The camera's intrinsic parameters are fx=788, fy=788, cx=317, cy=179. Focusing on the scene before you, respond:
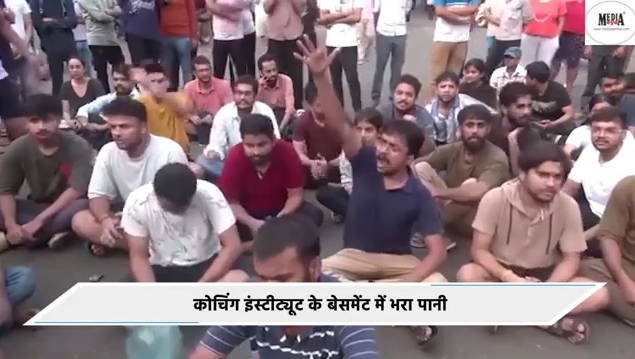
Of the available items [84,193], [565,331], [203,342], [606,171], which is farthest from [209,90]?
[203,342]

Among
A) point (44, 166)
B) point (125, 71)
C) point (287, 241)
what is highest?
point (287, 241)

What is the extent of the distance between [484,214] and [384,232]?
19.7 inches

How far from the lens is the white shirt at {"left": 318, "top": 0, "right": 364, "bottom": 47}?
22.7ft

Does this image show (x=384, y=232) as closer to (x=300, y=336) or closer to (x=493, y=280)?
(x=493, y=280)

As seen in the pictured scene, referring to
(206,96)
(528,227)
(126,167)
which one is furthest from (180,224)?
(206,96)

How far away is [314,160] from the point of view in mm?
5484

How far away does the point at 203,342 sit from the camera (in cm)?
244

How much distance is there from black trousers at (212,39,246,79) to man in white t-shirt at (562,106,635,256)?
3.53 m

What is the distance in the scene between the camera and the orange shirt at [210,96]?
250 inches

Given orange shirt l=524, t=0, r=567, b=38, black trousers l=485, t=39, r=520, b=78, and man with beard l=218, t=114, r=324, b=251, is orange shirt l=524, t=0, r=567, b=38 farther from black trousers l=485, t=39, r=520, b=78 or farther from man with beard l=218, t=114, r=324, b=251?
man with beard l=218, t=114, r=324, b=251

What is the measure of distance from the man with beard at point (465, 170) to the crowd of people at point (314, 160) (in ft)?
0.03

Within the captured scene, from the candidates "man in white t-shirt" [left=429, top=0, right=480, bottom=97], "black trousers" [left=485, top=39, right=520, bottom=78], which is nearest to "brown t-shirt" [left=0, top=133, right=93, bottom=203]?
"man in white t-shirt" [left=429, top=0, right=480, bottom=97]

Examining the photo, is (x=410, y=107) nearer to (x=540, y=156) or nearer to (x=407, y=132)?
(x=407, y=132)

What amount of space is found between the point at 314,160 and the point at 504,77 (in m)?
2.13
